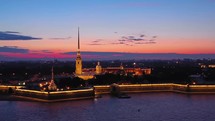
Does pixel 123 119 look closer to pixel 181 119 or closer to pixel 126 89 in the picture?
pixel 181 119

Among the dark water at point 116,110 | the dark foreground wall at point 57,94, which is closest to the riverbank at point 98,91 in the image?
the dark foreground wall at point 57,94

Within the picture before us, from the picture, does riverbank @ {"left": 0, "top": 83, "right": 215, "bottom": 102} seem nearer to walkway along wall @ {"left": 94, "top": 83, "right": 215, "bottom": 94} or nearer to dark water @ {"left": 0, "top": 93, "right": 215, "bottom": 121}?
walkway along wall @ {"left": 94, "top": 83, "right": 215, "bottom": 94}

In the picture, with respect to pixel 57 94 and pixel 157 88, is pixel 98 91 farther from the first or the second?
pixel 57 94

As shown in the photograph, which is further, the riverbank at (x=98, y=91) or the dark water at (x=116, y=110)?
the riverbank at (x=98, y=91)

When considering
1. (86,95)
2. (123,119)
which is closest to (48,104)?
(86,95)

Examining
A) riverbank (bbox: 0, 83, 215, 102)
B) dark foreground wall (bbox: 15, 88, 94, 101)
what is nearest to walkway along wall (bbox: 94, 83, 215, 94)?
riverbank (bbox: 0, 83, 215, 102)

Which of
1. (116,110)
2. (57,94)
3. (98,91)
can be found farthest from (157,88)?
(116,110)

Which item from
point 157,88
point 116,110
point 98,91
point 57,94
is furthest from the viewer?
point 157,88

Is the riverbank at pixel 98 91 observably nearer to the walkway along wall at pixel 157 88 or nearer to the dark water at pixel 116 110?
the walkway along wall at pixel 157 88
